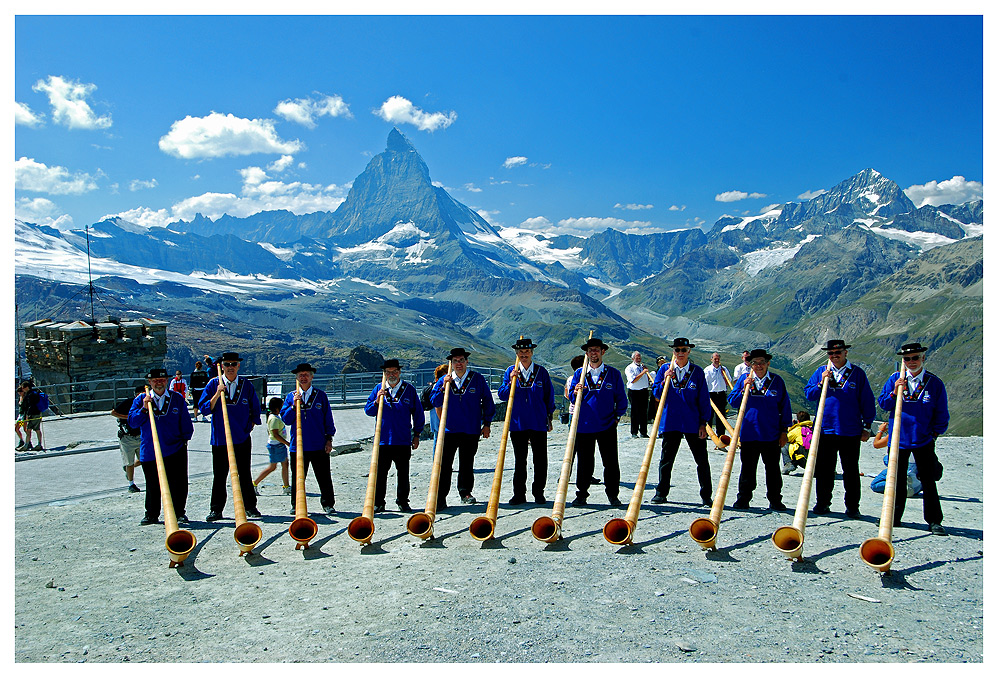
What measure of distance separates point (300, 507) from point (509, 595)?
2.87m

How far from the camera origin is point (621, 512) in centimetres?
775

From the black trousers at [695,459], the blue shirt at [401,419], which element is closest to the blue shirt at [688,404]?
the black trousers at [695,459]

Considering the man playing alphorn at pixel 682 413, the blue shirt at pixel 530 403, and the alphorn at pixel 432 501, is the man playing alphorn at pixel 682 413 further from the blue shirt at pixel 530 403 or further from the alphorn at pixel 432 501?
the alphorn at pixel 432 501

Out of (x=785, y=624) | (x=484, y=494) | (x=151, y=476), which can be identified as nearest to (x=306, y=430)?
(x=151, y=476)

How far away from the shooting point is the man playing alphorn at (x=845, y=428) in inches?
296

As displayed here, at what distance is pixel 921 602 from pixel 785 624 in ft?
4.13

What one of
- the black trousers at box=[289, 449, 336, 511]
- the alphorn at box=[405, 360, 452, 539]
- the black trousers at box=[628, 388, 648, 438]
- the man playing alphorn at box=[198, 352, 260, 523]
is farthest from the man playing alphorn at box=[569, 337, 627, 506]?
the black trousers at box=[628, 388, 648, 438]

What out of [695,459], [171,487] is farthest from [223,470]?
[695,459]

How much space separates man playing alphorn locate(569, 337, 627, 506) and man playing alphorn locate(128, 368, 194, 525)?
15.2 feet

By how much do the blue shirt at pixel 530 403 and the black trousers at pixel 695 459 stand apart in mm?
1564

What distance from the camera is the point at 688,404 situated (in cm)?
854

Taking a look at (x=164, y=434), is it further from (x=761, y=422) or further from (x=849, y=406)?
(x=849, y=406)

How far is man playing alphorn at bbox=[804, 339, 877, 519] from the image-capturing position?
7.52 metres
